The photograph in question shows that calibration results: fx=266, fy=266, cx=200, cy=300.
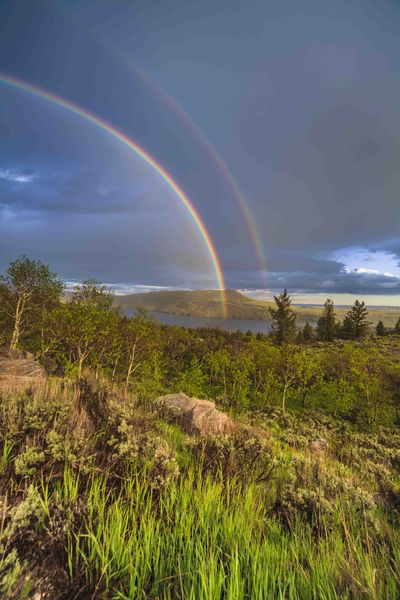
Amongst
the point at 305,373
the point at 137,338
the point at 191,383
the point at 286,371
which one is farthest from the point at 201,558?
the point at 286,371

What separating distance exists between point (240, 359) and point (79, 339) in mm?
18697

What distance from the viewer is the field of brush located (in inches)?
63.9

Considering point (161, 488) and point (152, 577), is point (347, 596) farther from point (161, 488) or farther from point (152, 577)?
point (161, 488)

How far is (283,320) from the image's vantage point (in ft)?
247

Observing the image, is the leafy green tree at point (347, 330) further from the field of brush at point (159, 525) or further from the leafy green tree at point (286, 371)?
the field of brush at point (159, 525)

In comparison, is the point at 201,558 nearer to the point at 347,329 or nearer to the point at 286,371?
the point at 286,371

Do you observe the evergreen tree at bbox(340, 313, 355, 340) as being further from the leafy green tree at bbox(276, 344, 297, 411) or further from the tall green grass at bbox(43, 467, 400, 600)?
the tall green grass at bbox(43, 467, 400, 600)

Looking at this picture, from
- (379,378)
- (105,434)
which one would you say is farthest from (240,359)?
(105,434)

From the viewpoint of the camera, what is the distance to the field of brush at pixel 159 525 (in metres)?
1.62

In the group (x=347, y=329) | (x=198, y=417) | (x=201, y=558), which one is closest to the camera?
(x=201, y=558)

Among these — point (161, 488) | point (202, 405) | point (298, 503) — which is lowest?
point (202, 405)

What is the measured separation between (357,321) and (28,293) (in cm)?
8683

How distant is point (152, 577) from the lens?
1771 mm

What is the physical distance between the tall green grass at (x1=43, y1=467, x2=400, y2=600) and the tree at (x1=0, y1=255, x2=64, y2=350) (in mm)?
29527
